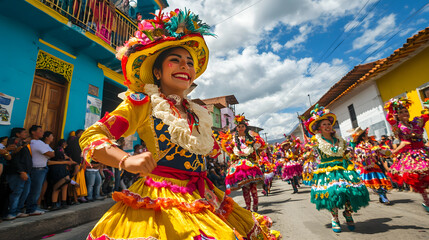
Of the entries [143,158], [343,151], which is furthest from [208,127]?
[343,151]

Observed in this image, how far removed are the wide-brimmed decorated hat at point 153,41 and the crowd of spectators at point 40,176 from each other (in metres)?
2.76

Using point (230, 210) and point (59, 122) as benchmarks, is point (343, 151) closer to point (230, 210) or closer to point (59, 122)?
point (230, 210)

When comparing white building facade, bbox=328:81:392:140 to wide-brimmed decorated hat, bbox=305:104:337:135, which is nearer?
wide-brimmed decorated hat, bbox=305:104:337:135

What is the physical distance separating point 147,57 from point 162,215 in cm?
129

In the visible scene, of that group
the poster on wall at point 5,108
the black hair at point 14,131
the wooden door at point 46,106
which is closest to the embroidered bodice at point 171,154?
the black hair at point 14,131

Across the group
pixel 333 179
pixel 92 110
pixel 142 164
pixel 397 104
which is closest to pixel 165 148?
pixel 142 164

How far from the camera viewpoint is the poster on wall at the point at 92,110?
752cm

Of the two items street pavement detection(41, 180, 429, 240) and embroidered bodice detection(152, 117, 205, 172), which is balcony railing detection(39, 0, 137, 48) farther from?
embroidered bodice detection(152, 117, 205, 172)

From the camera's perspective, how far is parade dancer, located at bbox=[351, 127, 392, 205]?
5.61m

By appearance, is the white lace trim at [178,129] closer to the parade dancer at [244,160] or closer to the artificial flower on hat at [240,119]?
the parade dancer at [244,160]

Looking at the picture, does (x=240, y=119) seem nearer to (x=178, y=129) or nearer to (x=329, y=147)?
(x=329, y=147)

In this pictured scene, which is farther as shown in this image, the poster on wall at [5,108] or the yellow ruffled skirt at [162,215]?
the poster on wall at [5,108]

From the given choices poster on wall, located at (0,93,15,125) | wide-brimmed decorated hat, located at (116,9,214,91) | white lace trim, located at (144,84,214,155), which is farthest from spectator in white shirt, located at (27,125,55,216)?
white lace trim, located at (144,84,214,155)

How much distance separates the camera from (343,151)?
408 centimetres
